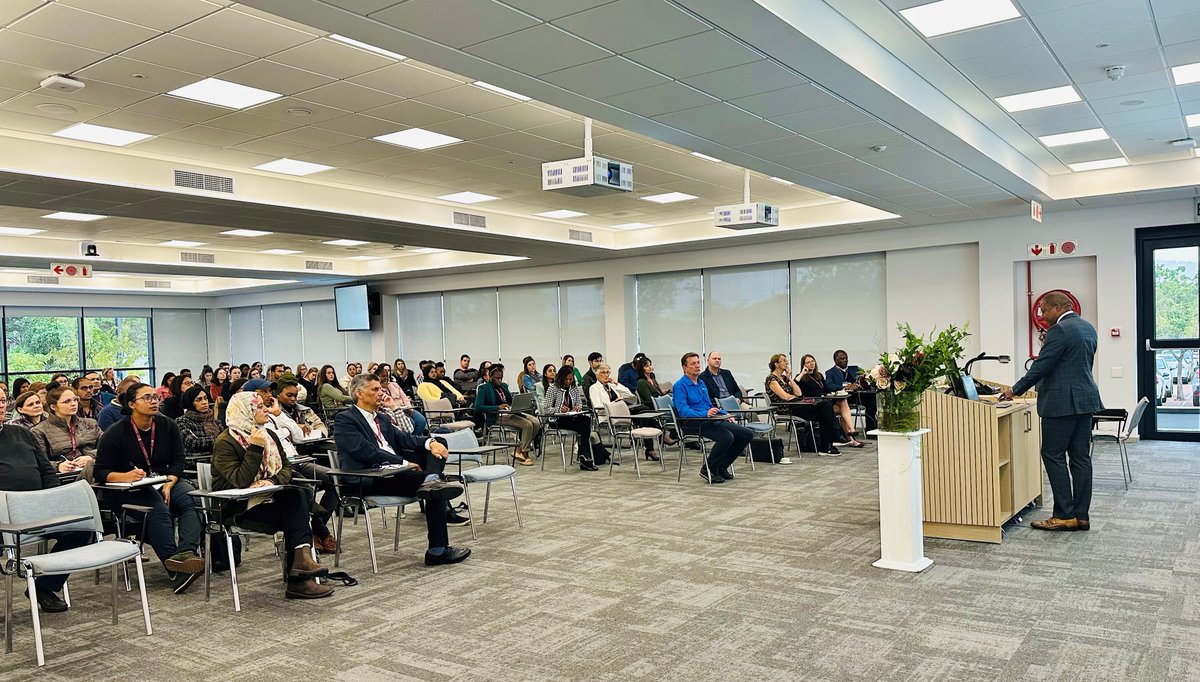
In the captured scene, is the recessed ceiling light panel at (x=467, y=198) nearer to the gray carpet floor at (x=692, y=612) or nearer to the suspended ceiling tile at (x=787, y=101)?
the gray carpet floor at (x=692, y=612)

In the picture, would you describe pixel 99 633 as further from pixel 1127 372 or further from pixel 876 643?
pixel 1127 372

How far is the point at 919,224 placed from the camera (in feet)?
42.9

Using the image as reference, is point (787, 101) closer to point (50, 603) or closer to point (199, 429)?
point (199, 429)

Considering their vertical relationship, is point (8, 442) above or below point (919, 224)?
below

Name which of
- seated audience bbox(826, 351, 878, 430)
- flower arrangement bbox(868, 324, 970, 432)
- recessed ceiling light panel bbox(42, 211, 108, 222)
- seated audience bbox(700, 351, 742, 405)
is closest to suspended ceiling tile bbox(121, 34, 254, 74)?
flower arrangement bbox(868, 324, 970, 432)

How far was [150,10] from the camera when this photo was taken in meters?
5.18

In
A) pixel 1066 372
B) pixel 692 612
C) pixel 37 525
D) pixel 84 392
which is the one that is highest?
pixel 1066 372

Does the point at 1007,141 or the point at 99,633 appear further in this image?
the point at 1007,141

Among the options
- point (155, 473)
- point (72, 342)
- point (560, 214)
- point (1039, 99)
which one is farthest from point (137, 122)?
point (72, 342)

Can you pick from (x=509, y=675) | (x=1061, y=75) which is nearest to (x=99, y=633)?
(x=509, y=675)

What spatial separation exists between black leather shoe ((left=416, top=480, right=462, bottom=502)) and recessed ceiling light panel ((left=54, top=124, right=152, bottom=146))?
466 cm

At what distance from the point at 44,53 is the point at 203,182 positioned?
11.1 ft

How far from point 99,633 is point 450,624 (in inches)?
76.2

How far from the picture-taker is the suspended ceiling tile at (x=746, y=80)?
17.8 feet
